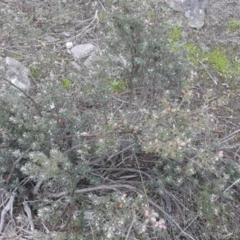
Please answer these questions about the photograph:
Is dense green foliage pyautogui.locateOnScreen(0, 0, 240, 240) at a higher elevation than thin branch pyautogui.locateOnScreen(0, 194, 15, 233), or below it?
higher

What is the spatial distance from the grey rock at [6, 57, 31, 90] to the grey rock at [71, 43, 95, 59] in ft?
1.84

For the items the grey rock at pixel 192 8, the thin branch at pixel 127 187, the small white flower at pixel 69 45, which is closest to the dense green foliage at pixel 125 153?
the thin branch at pixel 127 187

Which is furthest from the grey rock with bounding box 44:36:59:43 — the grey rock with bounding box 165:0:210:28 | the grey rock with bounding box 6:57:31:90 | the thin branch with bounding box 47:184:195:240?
the thin branch with bounding box 47:184:195:240

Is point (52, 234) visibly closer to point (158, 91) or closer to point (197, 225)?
point (197, 225)

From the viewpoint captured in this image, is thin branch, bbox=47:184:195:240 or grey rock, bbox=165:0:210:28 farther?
grey rock, bbox=165:0:210:28

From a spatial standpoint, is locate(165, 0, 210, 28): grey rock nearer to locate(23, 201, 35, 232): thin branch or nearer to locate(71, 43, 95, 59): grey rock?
locate(71, 43, 95, 59): grey rock

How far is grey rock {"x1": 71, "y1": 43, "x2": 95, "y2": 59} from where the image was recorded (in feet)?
12.9

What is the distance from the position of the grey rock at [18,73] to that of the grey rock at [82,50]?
1.84ft

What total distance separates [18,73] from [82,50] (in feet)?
2.40

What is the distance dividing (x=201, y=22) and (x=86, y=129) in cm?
224

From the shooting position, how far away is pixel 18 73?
3510 mm

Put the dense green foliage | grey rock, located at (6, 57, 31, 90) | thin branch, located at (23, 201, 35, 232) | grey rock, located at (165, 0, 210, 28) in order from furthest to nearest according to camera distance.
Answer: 1. grey rock, located at (165, 0, 210, 28)
2. grey rock, located at (6, 57, 31, 90)
3. thin branch, located at (23, 201, 35, 232)
4. the dense green foliage

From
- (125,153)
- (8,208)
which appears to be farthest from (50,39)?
(8,208)

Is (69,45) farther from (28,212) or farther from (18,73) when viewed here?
(28,212)
